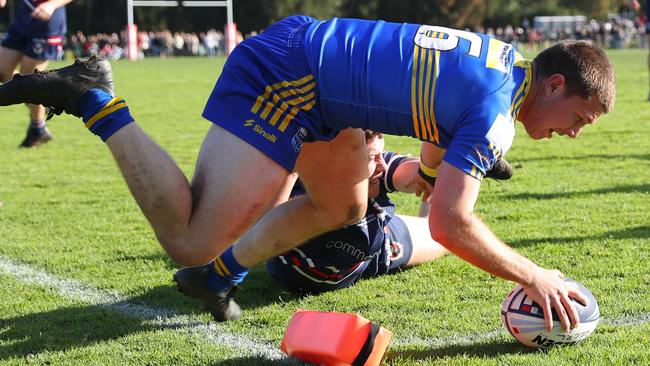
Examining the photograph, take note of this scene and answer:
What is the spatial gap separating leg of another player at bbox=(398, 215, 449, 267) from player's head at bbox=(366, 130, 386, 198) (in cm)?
34

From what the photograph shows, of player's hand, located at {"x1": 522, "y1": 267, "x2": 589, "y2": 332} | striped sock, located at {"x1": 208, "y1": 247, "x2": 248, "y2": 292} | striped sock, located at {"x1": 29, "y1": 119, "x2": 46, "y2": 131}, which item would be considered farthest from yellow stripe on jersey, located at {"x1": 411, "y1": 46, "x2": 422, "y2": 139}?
striped sock, located at {"x1": 29, "y1": 119, "x2": 46, "y2": 131}

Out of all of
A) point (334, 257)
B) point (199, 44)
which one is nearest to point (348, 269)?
point (334, 257)

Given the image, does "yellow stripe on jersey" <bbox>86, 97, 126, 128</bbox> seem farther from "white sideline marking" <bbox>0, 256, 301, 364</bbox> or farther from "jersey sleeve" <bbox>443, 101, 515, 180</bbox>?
"jersey sleeve" <bbox>443, 101, 515, 180</bbox>

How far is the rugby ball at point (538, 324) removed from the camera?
3764mm

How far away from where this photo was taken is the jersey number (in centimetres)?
368

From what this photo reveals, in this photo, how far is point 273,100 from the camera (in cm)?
385

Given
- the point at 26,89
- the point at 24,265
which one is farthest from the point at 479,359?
the point at 24,265

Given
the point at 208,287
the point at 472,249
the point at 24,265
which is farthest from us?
the point at 24,265

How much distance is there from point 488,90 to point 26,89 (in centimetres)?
209

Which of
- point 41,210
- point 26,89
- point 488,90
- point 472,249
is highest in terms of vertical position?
point 488,90

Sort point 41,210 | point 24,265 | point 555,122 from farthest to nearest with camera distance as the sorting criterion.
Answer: point 41,210 → point 24,265 → point 555,122

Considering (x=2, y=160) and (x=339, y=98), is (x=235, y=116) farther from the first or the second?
(x=2, y=160)

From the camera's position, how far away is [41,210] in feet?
24.4

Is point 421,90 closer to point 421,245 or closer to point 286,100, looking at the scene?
point 286,100
